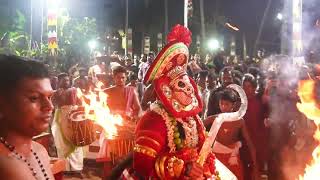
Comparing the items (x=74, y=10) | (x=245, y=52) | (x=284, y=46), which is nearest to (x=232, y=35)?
(x=245, y=52)

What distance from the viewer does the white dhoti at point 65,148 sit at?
912 cm

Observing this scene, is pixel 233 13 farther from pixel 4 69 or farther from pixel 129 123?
pixel 4 69

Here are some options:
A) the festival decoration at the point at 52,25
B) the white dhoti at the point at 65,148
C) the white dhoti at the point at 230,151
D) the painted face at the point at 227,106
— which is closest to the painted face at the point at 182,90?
the painted face at the point at 227,106

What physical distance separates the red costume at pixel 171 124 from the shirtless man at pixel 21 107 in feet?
6.30

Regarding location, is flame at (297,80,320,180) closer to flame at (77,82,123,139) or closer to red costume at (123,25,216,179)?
red costume at (123,25,216,179)

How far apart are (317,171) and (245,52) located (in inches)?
1849

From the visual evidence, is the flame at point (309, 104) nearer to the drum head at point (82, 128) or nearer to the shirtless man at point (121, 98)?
the shirtless man at point (121, 98)

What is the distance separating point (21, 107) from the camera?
2.11m

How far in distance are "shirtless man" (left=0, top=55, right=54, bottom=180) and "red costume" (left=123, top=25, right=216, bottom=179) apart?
1.92 meters

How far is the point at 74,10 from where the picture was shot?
46250 millimetres

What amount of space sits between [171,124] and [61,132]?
5.33 m

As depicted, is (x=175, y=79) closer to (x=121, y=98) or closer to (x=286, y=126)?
(x=286, y=126)

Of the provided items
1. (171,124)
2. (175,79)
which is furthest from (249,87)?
(171,124)

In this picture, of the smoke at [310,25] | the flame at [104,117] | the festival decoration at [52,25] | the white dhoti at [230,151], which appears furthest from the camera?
the smoke at [310,25]
